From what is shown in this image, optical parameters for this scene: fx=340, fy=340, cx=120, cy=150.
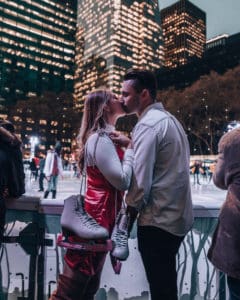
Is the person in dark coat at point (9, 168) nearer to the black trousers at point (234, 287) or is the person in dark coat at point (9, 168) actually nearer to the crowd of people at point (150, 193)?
the crowd of people at point (150, 193)

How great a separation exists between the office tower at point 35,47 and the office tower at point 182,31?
196 ft

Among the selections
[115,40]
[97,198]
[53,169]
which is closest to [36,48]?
[115,40]

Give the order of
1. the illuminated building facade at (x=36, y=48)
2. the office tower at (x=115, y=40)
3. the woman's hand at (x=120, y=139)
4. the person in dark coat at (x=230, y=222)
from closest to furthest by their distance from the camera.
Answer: the person in dark coat at (x=230, y=222) → the woman's hand at (x=120, y=139) → the illuminated building facade at (x=36, y=48) → the office tower at (x=115, y=40)

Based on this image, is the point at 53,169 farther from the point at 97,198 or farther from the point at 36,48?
the point at 36,48

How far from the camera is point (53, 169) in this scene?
12367 millimetres

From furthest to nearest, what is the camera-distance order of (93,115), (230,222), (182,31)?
(182,31), (93,115), (230,222)

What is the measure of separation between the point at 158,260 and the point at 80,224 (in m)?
0.47

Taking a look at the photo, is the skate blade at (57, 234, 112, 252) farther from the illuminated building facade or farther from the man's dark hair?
the illuminated building facade

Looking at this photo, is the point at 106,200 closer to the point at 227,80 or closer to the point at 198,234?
the point at 198,234

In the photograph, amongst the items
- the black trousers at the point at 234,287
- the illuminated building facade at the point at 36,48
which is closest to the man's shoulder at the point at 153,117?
the black trousers at the point at 234,287

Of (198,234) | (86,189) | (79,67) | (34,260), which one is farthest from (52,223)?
(79,67)

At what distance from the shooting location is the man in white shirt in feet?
6.13

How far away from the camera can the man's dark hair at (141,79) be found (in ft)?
6.78

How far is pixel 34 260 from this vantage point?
111 inches
